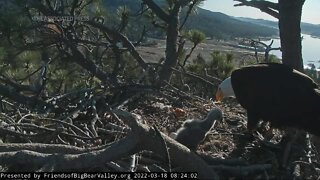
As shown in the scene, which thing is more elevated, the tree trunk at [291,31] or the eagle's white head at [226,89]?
the tree trunk at [291,31]

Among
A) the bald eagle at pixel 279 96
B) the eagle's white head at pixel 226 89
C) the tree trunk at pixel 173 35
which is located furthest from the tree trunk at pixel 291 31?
the tree trunk at pixel 173 35

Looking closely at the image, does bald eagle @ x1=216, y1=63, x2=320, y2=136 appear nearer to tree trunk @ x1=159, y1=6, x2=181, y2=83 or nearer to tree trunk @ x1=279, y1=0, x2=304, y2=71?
tree trunk @ x1=279, y1=0, x2=304, y2=71

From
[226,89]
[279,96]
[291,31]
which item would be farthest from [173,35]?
[279,96]

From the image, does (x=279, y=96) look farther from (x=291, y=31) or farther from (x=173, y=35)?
(x=173, y=35)

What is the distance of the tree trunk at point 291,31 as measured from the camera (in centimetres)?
330

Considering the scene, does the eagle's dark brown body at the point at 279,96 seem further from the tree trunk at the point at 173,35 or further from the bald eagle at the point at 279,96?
the tree trunk at the point at 173,35

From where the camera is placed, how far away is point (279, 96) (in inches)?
121

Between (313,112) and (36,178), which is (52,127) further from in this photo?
(313,112)

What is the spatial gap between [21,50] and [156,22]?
5.78ft

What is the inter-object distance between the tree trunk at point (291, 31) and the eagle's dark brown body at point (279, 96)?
24cm

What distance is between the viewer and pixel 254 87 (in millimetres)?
3258

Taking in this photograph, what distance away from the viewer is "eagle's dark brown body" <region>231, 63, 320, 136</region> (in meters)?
2.93

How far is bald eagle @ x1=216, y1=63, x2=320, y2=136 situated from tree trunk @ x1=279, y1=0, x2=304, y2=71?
9.5 inches

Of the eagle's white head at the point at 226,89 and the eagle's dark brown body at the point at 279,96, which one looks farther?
the eagle's white head at the point at 226,89
